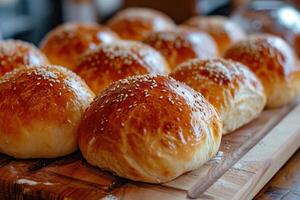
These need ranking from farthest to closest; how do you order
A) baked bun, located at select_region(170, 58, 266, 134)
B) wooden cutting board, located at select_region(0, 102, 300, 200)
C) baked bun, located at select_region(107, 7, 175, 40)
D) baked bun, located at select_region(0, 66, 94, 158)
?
baked bun, located at select_region(107, 7, 175, 40) < baked bun, located at select_region(170, 58, 266, 134) < baked bun, located at select_region(0, 66, 94, 158) < wooden cutting board, located at select_region(0, 102, 300, 200)

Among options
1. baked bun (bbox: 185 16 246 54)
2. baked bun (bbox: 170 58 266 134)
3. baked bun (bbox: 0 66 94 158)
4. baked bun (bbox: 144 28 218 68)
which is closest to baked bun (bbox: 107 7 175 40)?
baked bun (bbox: 185 16 246 54)

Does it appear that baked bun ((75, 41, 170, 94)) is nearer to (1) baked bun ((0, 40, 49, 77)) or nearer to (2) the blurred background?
(1) baked bun ((0, 40, 49, 77))

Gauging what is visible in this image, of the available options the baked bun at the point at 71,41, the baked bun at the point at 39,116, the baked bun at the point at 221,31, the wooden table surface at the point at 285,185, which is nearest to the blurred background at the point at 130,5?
the baked bun at the point at 221,31

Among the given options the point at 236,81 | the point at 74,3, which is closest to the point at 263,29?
the point at 236,81

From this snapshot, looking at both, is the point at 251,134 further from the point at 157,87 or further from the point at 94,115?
the point at 94,115

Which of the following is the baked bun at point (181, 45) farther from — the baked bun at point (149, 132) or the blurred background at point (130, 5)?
the baked bun at point (149, 132)

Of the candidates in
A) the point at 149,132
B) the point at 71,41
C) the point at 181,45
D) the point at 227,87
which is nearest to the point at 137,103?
the point at 149,132

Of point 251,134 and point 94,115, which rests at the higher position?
point 94,115
